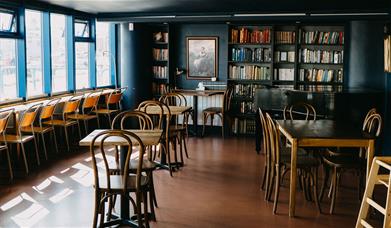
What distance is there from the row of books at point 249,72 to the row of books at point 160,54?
55.9 inches

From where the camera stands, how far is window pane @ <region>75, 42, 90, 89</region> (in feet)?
32.6

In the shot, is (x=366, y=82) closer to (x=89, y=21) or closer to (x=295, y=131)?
(x=295, y=131)

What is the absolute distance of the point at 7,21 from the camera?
7.68 metres

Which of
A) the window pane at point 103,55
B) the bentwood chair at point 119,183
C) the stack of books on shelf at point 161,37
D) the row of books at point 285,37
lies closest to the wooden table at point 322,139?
the bentwood chair at point 119,183

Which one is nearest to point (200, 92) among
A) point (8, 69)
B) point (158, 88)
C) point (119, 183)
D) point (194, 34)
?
point (158, 88)

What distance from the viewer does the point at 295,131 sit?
5.23 m

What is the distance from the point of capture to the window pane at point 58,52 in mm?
9055

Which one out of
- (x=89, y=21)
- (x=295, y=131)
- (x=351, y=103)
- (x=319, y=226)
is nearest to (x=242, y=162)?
(x=351, y=103)

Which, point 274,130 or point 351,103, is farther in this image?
point 351,103

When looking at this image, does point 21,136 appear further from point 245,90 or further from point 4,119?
point 245,90

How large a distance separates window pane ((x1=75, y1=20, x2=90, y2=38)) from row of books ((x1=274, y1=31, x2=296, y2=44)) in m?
3.81

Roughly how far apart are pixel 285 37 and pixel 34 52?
15.4ft

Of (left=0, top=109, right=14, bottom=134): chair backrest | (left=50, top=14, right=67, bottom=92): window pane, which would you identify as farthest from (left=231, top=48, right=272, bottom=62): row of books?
(left=0, top=109, right=14, bottom=134): chair backrest

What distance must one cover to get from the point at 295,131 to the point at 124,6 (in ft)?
15.0
